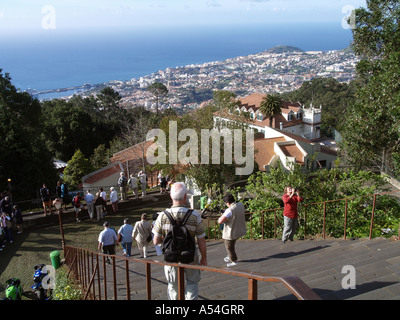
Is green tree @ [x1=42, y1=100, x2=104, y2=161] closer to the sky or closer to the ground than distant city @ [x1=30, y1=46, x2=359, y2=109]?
closer to the ground

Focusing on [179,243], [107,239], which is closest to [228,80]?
[107,239]

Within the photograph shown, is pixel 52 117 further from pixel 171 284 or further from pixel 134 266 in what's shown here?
pixel 171 284

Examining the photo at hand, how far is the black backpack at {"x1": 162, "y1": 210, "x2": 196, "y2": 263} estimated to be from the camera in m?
4.05

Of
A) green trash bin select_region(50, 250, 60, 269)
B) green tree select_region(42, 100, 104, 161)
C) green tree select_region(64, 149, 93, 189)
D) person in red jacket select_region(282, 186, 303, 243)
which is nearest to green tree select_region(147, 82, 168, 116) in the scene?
green tree select_region(42, 100, 104, 161)

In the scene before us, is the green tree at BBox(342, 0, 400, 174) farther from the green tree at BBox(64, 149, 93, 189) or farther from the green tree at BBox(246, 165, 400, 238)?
the green tree at BBox(64, 149, 93, 189)

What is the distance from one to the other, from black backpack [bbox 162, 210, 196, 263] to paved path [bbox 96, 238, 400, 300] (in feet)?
4.76

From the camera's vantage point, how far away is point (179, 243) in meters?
4.08

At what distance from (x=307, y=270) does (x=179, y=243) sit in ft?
10.1

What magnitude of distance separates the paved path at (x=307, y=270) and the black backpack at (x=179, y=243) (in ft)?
4.76

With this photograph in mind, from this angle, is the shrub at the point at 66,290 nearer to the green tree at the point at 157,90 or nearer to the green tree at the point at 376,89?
the green tree at the point at 376,89

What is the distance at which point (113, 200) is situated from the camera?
48.6 ft

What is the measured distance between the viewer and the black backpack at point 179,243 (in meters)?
4.05

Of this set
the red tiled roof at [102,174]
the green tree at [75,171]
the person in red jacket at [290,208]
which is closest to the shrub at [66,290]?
the person in red jacket at [290,208]

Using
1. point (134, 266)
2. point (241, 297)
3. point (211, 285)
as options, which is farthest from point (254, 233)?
point (241, 297)
